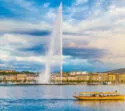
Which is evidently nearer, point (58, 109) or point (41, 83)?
point (58, 109)

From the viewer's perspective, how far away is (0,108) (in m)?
47.3

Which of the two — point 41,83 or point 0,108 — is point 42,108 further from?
point 41,83

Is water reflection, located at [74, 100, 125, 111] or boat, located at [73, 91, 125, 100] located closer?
water reflection, located at [74, 100, 125, 111]

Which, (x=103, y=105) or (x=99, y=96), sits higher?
(x=99, y=96)

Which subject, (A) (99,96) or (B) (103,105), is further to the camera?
(A) (99,96)

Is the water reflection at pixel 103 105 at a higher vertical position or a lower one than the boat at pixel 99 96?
lower

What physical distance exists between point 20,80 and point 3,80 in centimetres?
801

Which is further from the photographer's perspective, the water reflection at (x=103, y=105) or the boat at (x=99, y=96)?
the boat at (x=99, y=96)

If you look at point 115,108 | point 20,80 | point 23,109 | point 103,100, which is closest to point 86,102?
point 103,100

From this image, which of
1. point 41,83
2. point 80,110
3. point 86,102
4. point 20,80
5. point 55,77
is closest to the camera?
point 80,110

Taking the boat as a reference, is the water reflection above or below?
below

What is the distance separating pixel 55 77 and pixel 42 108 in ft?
451

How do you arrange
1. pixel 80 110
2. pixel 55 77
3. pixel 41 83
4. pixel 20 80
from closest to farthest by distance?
pixel 80 110, pixel 41 83, pixel 55 77, pixel 20 80

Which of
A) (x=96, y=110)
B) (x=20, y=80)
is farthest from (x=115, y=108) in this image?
(x=20, y=80)
